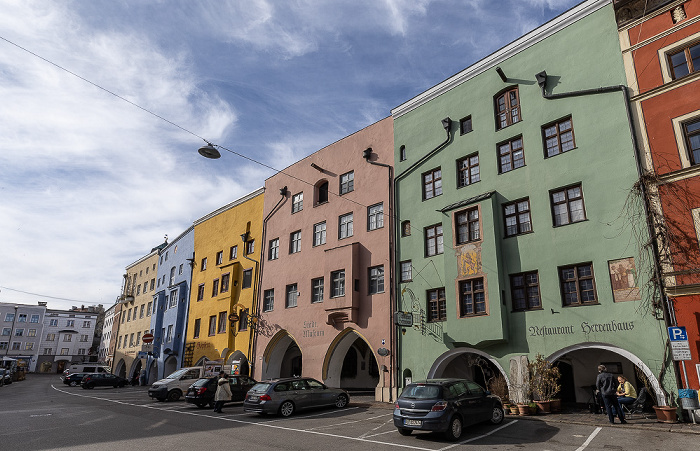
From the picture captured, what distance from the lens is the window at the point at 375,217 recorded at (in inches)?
998

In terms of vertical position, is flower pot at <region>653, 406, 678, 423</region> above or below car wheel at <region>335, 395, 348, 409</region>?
above

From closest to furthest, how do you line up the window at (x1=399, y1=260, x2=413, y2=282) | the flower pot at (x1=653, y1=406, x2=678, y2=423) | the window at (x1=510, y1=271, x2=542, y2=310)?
the flower pot at (x1=653, y1=406, x2=678, y2=423) → the window at (x1=510, y1=271, x2=542, y2=310) → the window at (x1=399, y1=260, x2=413, y2=282)

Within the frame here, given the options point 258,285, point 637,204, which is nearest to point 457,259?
point 637,204

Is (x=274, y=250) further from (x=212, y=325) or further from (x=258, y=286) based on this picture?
(x=212, y=325)

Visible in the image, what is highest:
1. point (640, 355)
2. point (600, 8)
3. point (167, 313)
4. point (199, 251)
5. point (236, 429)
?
point (600, 8)

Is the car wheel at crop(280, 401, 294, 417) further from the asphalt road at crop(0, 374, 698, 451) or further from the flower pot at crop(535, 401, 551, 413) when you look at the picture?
the flower pot at crop(535, 401, 551, 413)

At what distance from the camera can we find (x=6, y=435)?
13.0 m

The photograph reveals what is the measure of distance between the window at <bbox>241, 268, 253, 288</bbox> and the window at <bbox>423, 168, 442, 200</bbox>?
15.7 meters

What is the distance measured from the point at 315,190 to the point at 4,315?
93.8 metres

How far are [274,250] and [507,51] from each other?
19389 mm

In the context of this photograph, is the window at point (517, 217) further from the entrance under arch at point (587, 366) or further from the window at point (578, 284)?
the entrance under arch at point (587, 366)

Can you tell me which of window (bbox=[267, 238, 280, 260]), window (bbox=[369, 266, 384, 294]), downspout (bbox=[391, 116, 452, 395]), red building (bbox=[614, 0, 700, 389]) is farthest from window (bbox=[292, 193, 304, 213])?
red building (bbox=[614, 0, 700, 389])

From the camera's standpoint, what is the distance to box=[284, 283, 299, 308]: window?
29103 millimetres

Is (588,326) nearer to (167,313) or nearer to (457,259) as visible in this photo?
(457,259)
